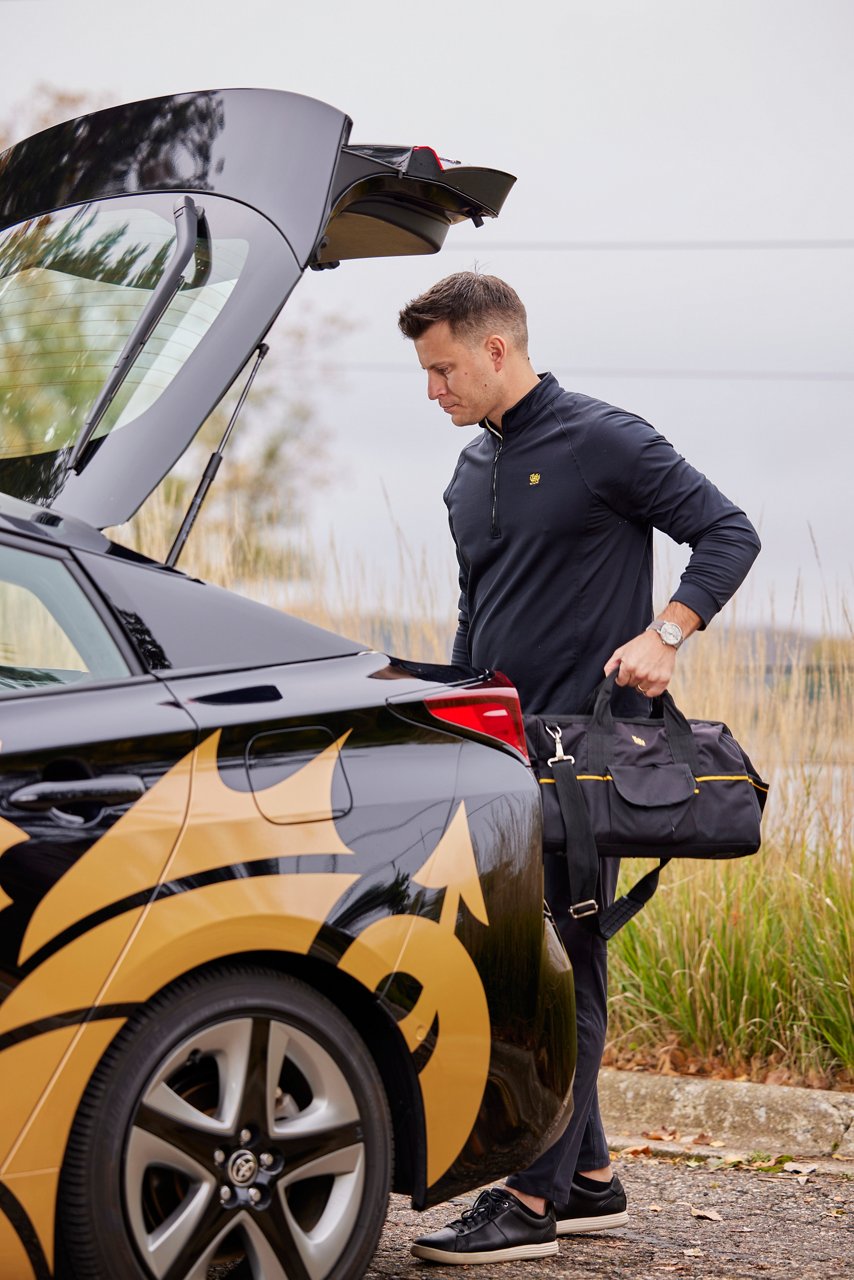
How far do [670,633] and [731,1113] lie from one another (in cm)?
203

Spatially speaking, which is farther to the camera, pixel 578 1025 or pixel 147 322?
pixel 578 1025

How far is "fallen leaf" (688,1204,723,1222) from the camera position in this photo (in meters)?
3.74

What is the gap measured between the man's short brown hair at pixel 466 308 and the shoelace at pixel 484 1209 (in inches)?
77.5

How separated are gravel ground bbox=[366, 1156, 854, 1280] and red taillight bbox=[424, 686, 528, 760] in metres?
1.25

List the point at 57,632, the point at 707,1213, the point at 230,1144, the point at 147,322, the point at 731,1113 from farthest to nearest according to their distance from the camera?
the point at 731,1113 < the point at 707,1213 < the point at 147,322 < the point at 57,632 < the point at 230,1144

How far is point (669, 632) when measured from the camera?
129 inches

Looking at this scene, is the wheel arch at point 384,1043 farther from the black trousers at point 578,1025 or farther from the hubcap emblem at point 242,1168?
the black trousers at point 578,1025

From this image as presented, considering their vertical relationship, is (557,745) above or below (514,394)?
below

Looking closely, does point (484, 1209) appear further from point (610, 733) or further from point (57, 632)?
point (57, 632)

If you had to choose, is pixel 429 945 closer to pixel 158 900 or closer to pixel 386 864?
pixel 386 864

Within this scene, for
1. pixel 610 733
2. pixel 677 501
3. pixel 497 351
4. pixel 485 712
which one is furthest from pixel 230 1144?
pixel 497 351

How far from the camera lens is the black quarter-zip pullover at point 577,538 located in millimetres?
3402

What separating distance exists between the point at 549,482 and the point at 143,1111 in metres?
1.77

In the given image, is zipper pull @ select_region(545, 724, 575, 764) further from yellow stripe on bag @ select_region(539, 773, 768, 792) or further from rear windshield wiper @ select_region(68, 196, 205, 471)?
rear windshield wiper @ select_region(68, 196, 205, 471)
